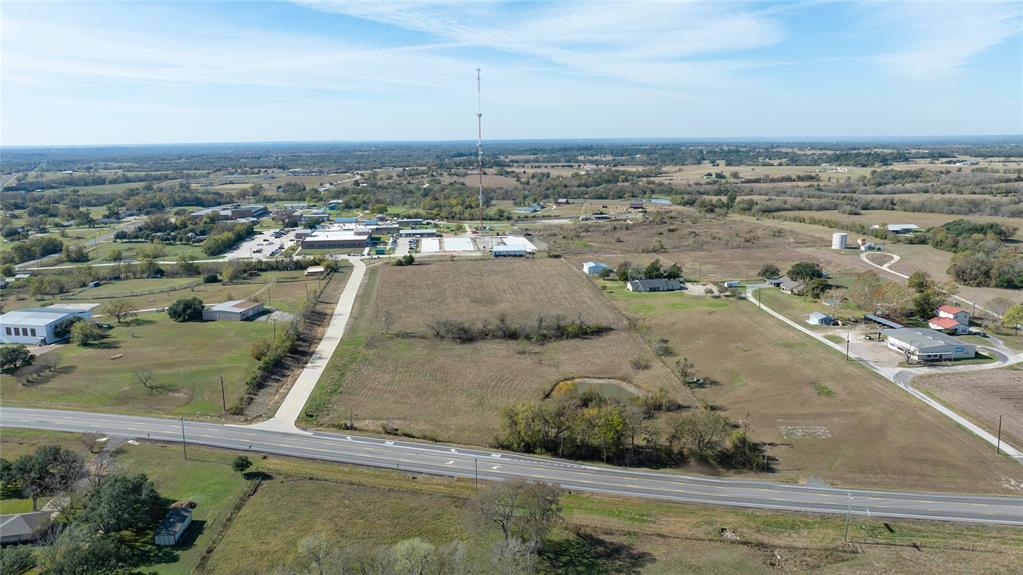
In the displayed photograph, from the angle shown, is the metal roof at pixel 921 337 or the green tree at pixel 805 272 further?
the green tree at pixel 805 272

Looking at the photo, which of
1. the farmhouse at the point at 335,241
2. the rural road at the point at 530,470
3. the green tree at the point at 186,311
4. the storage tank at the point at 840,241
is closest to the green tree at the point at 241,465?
the rural road at the point at 530,470

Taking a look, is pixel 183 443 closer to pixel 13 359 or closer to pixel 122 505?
pixel 122 505

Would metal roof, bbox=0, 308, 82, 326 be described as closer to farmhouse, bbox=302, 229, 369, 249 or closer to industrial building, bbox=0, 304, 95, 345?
industrial building, bbox=0, 304, 95, 345

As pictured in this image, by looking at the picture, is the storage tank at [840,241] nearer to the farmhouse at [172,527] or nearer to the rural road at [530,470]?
the rural road at [530,470]

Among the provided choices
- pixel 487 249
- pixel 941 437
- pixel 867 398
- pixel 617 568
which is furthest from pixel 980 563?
pixel 487 249

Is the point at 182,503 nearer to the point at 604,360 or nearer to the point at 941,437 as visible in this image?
the point at 604,360
